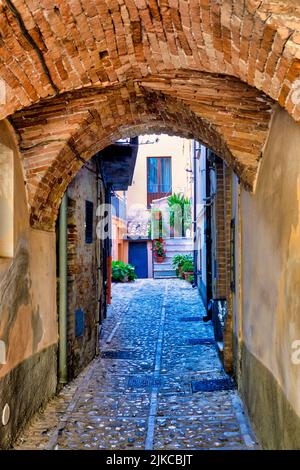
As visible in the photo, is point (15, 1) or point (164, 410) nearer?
point (15, 1)

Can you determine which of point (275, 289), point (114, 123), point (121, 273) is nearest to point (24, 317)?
point (114, 123)

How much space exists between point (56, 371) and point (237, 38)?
480 cm

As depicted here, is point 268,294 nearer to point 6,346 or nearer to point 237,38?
point 237,38

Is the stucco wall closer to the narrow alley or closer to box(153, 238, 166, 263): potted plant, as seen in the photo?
box(153, 238, 166, 263): potted plant

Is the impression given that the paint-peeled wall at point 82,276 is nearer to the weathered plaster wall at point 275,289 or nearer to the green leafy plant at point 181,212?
the weathered plaster wall at point 275,289

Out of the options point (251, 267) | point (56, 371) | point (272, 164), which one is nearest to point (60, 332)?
point (56, 371)

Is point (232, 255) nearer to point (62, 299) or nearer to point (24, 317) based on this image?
point (62, 299)

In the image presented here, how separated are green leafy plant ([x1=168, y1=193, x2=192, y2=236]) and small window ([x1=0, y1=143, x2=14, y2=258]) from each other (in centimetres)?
2327

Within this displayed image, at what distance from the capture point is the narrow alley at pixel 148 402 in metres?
4.67

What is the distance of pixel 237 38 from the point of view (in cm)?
288

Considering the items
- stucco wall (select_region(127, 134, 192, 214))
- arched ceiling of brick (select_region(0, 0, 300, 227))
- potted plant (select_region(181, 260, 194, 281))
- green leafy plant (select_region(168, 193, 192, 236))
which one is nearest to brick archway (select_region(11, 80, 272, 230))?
arched ceiling of brick (select_region(0, 0, 300, 227))

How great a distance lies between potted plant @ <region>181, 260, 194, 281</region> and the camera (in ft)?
73.1

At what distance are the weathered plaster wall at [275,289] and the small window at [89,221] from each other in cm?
337

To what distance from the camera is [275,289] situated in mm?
3682
